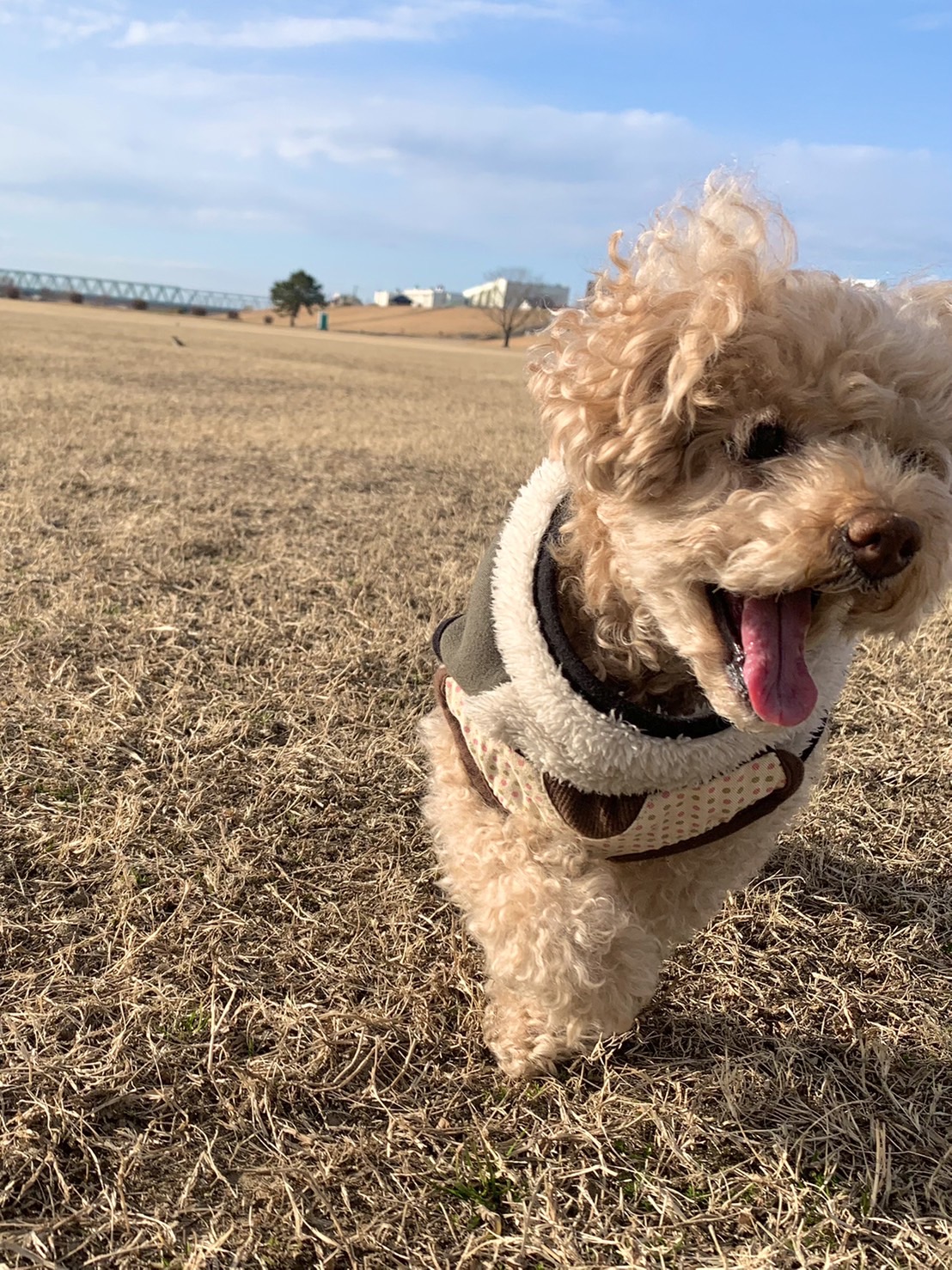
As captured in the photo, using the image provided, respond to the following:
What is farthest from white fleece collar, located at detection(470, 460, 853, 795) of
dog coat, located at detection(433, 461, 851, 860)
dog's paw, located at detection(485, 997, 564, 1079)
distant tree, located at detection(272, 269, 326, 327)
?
distant tree, located at detection(272, 269, 326, 327)

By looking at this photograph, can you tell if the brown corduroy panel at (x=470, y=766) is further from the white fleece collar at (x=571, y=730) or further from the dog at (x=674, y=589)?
the white fleece collar at (x=571, y=730)

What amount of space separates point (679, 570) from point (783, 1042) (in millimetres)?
1158

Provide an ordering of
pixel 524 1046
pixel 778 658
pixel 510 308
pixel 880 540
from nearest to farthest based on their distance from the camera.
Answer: pixel 880 540 → pixel 778 658 → pixel 524 1046 → pixel 510 308

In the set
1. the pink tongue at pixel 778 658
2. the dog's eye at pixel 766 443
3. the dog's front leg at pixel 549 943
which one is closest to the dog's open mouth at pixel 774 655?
the pink tongue at pixel 778 658

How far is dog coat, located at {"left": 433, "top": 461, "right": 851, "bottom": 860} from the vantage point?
162cm

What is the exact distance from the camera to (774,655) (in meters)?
1.49

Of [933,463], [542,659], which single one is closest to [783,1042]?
[542,659]

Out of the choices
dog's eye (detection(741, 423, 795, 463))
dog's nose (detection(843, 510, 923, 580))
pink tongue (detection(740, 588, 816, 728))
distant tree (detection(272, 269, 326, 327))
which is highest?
distant tree (detection(272, 269, 326, 327))

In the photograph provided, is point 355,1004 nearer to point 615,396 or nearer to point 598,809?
point 598,809

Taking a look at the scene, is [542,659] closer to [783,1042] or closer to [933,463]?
[933,463]

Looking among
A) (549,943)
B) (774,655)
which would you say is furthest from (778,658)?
(549,943)

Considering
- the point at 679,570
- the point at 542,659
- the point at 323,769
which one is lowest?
the point at 323,769

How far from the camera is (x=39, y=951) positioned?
6.64ft

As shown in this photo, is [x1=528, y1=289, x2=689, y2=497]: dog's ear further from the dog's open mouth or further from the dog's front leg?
the dog's front leg
